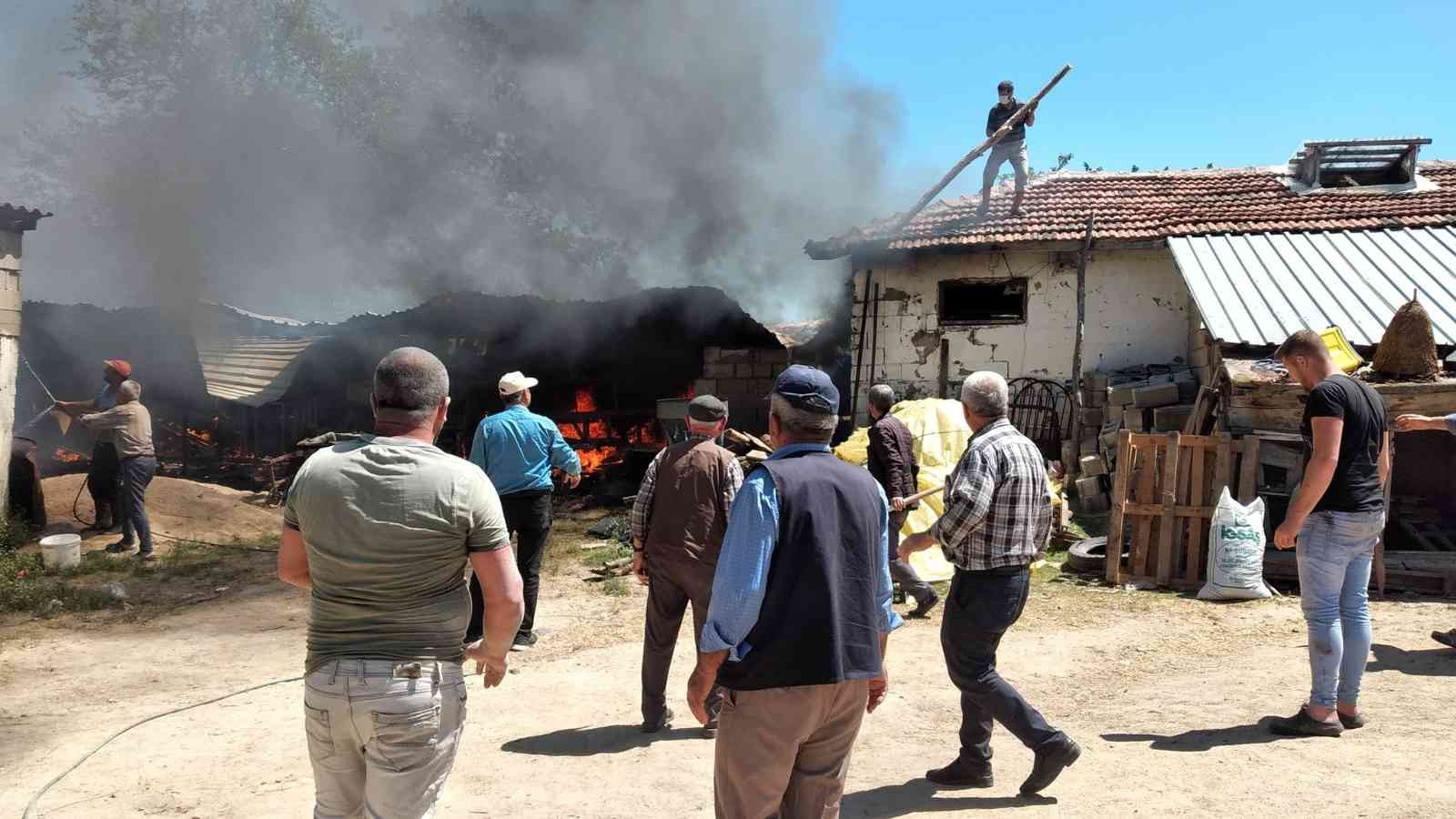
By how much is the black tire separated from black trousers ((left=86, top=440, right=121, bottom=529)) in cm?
996

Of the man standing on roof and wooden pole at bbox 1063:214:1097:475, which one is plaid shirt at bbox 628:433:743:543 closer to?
wooden pole at bbox 1063:214:1097:475

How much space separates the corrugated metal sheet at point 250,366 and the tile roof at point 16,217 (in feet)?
15.4

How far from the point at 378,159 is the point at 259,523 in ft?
43.9

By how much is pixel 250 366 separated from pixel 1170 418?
13.6 m

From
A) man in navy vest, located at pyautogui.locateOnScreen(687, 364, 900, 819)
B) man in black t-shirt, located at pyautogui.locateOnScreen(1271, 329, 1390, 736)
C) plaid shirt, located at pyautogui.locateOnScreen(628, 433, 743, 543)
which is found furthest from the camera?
plaid shirt, located at pyautogui.locateOnScreen(628, 433, 743, 543)

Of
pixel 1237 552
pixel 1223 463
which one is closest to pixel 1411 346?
pixel 1223 463

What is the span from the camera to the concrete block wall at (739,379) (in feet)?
49.3

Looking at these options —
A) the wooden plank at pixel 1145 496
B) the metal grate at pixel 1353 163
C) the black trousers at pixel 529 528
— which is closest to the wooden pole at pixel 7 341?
the black trousers at pixel 529 528

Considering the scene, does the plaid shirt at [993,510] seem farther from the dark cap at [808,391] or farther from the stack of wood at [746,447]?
the stack of wood at [746,447]

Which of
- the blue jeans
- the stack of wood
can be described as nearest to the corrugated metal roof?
the stack of wood

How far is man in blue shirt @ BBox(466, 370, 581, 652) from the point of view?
19.6ft

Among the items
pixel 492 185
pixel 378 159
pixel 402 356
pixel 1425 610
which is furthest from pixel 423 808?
pixel 378 159

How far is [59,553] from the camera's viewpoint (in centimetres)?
850

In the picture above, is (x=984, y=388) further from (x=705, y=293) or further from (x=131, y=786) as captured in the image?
(x=705, y=293)
